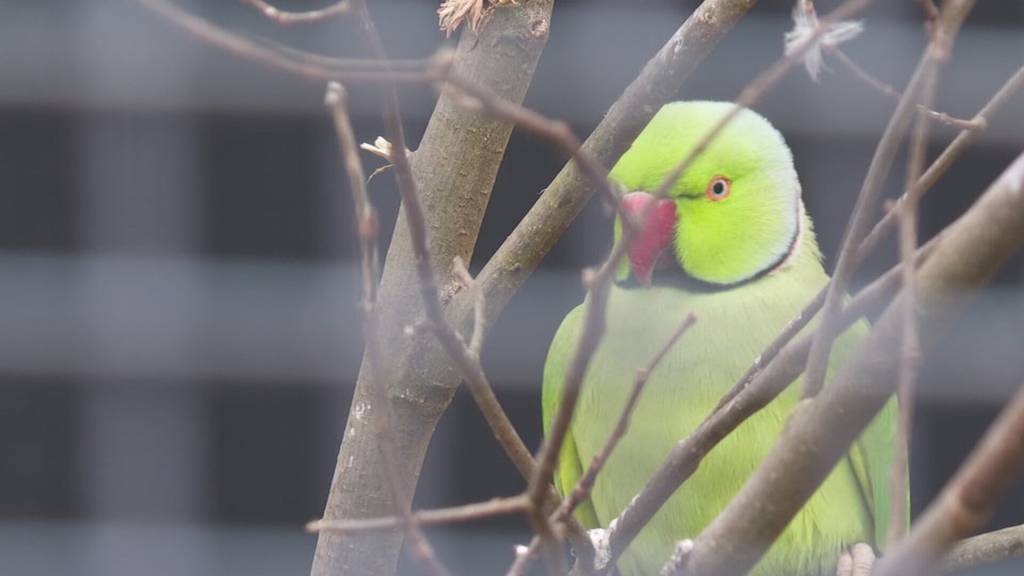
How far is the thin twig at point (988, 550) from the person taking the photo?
81cm

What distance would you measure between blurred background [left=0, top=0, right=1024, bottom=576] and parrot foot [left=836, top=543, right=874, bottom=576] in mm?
500

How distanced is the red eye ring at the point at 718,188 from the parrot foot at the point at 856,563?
0.26 meters

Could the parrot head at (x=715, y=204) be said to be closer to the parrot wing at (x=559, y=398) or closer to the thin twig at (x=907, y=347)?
the parrot wing at (x=559, y=398)

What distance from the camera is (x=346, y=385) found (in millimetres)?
1474

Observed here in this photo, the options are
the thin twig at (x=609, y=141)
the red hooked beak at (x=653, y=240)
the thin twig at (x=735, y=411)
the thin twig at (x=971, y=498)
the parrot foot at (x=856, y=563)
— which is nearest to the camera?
the thin twig at (x=971, y=498)

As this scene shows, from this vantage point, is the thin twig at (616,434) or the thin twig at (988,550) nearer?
the thin twig at (616,434)

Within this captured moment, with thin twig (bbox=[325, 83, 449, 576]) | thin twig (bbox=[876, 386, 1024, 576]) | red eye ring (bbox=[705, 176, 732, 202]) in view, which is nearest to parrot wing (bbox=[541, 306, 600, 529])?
red eye ring (bbox=[705, 176, 732, 202])

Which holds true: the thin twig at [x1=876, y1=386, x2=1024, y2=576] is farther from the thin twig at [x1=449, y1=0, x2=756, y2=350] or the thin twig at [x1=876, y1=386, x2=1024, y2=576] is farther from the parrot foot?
the parrot foot

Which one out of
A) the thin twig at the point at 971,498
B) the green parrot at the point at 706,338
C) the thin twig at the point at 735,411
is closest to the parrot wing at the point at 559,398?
the green parrot at the point at 706,338

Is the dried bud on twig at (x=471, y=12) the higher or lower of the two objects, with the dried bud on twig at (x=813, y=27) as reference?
lower

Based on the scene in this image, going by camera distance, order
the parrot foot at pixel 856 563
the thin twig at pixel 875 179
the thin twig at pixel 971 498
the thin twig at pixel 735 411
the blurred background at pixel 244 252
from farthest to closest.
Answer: the blurred background at pixel 244 252
the parrot foot at pixel 856 563
the thin twig at pixel 735 411
the thin twig at pixel 875 179
the thin twig at pixel 971 498

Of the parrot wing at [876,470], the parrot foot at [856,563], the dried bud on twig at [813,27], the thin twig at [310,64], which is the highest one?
the dried bud on twig at [813,27]

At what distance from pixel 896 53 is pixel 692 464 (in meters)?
0.96

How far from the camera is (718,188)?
105 centimetres
